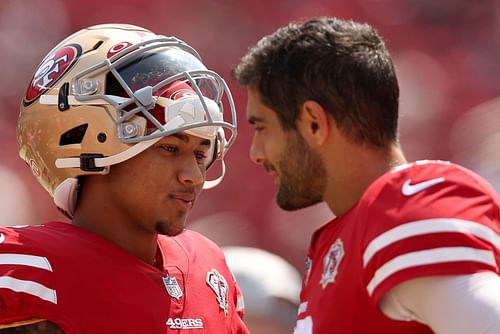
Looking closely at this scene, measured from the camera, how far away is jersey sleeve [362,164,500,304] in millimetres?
1674

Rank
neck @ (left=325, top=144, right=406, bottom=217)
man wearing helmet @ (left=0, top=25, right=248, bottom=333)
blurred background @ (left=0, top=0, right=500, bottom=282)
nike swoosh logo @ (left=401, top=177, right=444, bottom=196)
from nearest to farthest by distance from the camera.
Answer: nike swoosh logo @ (left=401, top=177, right=444, bottom=196)
neck @ (left=325, top=144, right=406, bottom=217)
man wearing helmet @ (left=0, top=25, right=248, bottom=333)
blurred background @ (left=0, top=0, right=500, bottom=282)

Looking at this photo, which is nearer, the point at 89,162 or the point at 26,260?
the point at 26,260

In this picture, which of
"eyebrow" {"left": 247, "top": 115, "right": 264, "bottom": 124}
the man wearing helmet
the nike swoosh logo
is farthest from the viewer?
the man wearing helmet

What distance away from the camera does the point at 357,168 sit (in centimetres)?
196

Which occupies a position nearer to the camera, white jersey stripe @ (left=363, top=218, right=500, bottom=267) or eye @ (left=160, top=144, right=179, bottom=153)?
white jersey stripe @ (left=363, top=218, right=500, bottom=267)

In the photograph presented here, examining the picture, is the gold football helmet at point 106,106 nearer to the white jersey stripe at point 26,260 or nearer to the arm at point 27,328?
the white jersey stripe at point 26,260

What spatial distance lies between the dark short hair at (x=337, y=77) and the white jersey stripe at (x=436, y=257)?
0.33 m

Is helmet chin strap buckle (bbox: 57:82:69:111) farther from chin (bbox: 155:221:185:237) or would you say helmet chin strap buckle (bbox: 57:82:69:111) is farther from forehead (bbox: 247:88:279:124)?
forehead (bbox: 247:88:279:124)

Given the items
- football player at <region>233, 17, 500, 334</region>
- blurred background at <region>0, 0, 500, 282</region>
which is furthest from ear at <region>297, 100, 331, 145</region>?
blurred background at <region>0, 0, 500, 282</region>

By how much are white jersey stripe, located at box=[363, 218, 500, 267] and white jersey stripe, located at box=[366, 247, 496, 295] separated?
0.11ft

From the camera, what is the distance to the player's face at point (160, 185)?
246cm

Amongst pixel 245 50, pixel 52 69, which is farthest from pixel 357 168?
pixel 245 50

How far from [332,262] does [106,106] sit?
0.87 metres

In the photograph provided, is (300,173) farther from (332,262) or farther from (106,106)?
(106,106)
